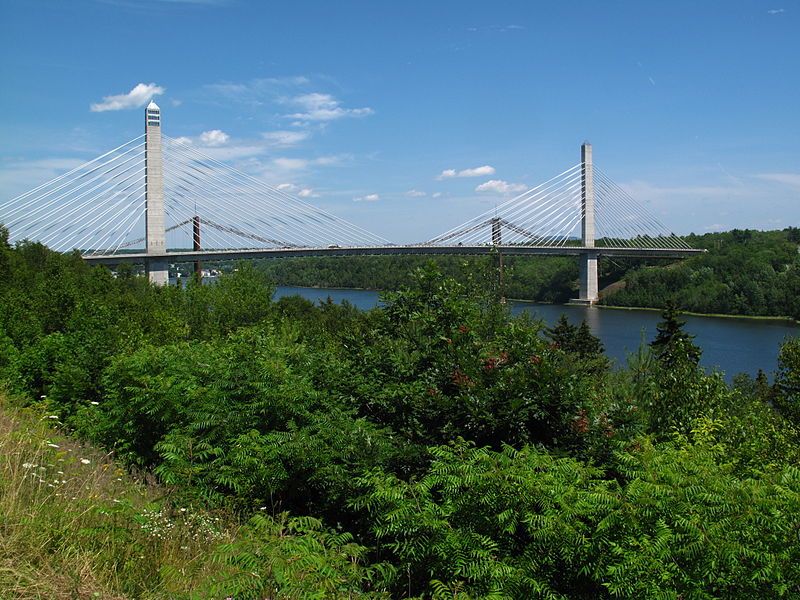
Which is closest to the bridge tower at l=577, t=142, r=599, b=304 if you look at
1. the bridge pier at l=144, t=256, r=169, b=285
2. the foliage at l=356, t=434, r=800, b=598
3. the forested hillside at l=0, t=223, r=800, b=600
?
the bridge pier at l=144, t=256, r=169, b=285

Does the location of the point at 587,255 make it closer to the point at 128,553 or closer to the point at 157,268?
the point at 157,268

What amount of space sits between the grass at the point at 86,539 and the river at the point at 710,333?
19.1 meters

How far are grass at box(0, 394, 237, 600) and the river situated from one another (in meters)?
19.1

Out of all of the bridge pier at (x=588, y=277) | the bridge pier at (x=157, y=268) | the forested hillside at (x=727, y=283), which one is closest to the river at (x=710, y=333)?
the bridge pier at (x=588, y=277)

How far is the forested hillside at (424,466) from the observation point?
109 inches

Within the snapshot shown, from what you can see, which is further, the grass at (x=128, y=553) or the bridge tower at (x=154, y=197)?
the bridge tower at (x=154, y=197)

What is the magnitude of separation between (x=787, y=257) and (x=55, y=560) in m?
61.5

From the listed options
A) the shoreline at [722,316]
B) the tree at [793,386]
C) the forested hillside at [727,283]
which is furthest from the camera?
the forested hillside at [727,283]

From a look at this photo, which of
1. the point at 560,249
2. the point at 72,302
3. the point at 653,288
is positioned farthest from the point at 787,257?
the point at 72,302

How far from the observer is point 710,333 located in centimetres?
3616

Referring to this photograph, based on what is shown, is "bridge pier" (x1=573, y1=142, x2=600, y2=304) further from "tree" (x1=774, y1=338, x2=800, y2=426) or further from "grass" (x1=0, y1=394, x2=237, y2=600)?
"grass" (x1=0, y1=394, x2=237, y2=600)

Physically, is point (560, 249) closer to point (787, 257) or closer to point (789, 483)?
point (787, 257)

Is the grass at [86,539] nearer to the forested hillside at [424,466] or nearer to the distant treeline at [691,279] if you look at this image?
the forested hillside at [424,466]

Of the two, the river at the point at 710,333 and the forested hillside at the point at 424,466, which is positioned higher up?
the forested hillside at the point at 424,466
